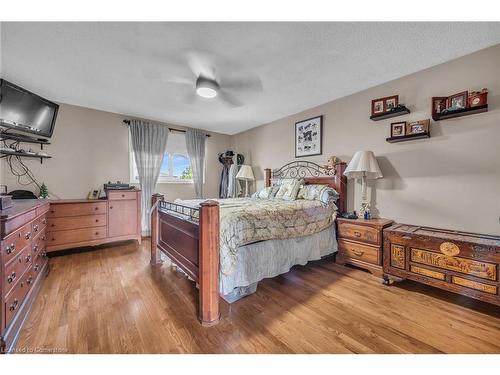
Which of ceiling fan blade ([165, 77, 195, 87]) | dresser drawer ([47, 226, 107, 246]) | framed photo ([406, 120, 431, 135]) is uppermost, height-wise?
ceiling fan blade ([165, 77, 195, 87])

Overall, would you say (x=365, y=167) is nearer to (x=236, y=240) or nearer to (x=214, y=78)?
(x=236, y=240)

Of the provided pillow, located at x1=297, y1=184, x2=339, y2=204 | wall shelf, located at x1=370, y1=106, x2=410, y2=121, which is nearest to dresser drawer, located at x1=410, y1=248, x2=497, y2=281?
pillow, located at x1=297, y1=184, x2=339, y2=204

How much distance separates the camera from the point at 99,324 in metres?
1.60

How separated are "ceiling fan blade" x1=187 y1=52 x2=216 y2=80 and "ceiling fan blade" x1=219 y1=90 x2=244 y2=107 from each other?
0.50m

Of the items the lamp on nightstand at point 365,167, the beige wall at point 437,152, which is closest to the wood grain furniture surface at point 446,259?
the beige wall at point 437,152

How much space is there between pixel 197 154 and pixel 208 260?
3621 mm

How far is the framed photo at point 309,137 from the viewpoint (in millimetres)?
3547

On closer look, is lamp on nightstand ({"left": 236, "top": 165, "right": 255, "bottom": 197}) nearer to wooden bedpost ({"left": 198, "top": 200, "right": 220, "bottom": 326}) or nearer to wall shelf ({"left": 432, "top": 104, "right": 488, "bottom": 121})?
wooden bedpost ({"left": 198, "top": 200, "right": 220, "bottom": 326})

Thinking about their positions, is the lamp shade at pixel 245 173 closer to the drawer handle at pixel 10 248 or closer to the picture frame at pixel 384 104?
the picture frame at pixel 384 104

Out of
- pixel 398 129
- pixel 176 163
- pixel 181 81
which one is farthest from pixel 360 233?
pixel 176 163

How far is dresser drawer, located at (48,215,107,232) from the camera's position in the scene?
2990 mm

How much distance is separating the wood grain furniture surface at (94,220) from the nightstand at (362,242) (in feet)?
11.1

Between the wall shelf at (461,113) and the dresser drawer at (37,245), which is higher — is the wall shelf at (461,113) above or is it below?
above
